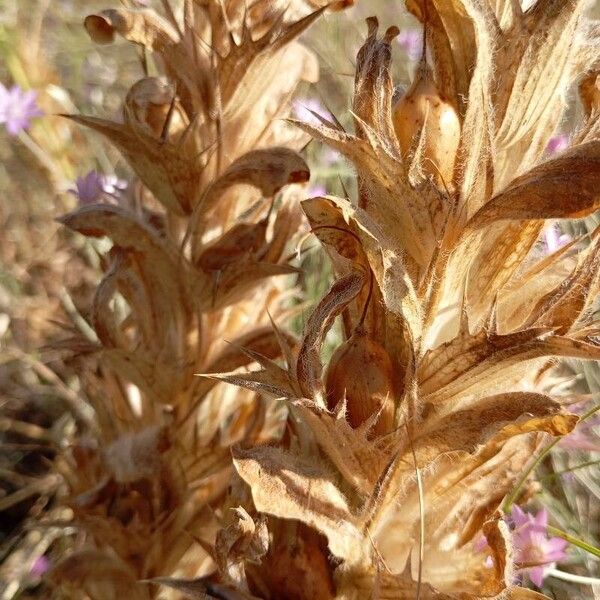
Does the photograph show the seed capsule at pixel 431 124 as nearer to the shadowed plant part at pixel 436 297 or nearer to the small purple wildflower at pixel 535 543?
the shadowed plant part at pixel 436 297

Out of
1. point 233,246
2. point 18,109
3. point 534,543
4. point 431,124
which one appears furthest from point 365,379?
point 18,109

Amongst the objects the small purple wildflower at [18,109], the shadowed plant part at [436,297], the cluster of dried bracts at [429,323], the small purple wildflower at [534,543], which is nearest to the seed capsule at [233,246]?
the cluster of dried bracts at [429,323]

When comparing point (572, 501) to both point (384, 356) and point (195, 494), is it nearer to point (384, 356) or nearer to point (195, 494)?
point (195, 494)

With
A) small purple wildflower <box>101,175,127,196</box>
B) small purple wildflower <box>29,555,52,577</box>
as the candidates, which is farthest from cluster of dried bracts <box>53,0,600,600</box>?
small purple wildflower <box>29,555,52,577</box>

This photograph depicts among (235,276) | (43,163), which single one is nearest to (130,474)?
(235,276)

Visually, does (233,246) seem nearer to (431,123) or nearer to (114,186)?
(114,186)
